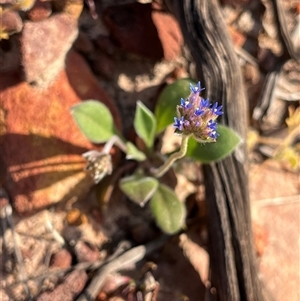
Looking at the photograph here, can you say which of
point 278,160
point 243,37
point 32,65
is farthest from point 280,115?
point 32,65

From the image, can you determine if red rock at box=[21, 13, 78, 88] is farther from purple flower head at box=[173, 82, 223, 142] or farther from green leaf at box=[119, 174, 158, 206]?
purple flower head at box=[173, 82, 223, 142]

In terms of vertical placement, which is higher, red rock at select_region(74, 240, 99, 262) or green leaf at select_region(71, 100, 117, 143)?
green leaf at select_region(71, 100, 117, 143)

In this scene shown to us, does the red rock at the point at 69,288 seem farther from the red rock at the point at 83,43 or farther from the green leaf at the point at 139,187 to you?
the red rock at the point at 83,43

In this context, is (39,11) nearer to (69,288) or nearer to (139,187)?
(139,187)

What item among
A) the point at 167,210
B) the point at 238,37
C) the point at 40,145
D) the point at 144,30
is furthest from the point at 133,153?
the point at 238,37

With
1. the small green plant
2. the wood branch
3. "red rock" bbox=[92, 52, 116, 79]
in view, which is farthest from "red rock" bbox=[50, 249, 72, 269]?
"red rock" bbox=[92, 52, 116, 79]

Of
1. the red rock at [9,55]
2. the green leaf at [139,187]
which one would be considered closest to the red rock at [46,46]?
the red rock at [9,55]
